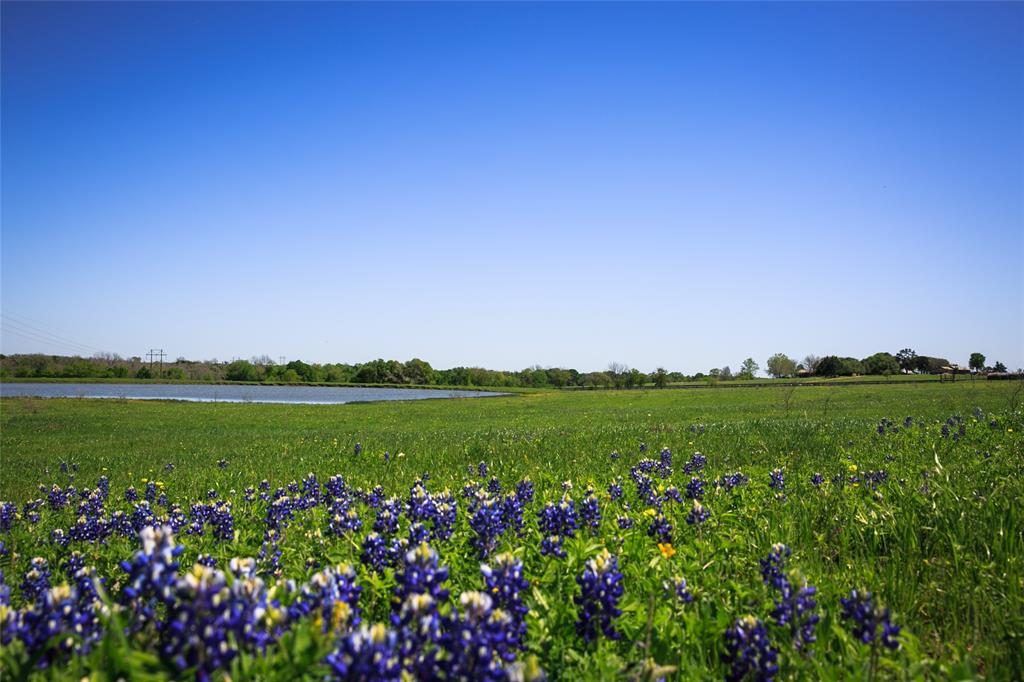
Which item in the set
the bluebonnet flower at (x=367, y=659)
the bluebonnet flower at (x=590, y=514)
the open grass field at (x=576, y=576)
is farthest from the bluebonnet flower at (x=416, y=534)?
the bluebonnet flower at (x=367, y=659)

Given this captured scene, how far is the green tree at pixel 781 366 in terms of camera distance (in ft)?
547

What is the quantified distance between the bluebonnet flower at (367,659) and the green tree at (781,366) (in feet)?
589

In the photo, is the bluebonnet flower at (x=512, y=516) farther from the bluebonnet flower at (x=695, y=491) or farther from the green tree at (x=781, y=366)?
the green tree at (x=781, y=366)

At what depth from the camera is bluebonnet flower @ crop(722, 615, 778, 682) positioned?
271 cm

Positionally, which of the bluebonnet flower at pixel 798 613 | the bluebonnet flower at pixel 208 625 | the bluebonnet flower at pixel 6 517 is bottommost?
the bluebonnet flower at pixel 6 517

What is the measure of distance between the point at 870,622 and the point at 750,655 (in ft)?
1.98

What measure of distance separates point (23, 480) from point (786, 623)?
58.7ft

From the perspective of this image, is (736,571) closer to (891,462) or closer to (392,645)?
(392,645)

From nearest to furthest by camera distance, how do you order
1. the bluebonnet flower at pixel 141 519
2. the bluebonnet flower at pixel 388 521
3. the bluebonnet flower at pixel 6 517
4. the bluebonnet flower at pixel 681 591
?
the bluebonnet flower at pixel 681 591 < the bluebonnet flower at pixel 388 521 < the bluebonnet flower at pixel 141 519 < the bluebonnet flower at pixel 6 517

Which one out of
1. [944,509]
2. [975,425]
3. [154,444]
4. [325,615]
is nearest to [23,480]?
[154,444]

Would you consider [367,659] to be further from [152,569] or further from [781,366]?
[781,366]

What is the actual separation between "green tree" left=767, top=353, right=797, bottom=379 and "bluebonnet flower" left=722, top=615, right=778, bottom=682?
584 ft

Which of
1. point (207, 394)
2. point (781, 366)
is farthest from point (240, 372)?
point (781, 366)

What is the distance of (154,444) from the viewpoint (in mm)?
21953
